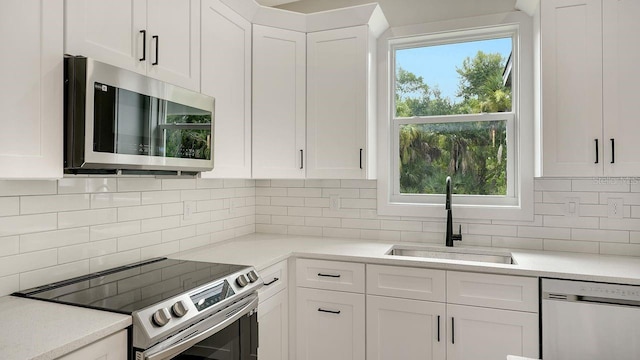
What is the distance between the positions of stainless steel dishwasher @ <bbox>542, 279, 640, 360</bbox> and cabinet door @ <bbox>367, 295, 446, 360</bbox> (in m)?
0.51

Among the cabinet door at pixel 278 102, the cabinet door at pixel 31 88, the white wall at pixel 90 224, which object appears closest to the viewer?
the cabinet door at pixel 31 88

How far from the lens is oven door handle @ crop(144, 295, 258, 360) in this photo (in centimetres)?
131

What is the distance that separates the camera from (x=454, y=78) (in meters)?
2.81

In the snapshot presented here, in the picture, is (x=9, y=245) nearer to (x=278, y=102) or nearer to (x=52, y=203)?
(x=52, y=203)

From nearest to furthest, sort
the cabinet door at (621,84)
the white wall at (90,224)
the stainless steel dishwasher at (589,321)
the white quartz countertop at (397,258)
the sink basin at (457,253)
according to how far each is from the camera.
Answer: the white wall at (90,224) < the stainless steel dishwasher at (589,321) < the white quartz countertop at (397,258) < the cabinet door at (621,84) < the sink basin at (457,253)

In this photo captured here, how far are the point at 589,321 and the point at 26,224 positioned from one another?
2533mm

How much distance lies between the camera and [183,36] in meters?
1.97

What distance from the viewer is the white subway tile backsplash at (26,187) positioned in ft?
4.90

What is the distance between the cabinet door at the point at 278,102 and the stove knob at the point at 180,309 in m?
1.20

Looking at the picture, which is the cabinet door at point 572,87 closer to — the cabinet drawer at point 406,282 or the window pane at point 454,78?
the window pane at point 454,78

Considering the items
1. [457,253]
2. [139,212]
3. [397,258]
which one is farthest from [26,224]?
[457,253]

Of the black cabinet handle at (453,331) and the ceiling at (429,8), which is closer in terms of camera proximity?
the black cabinet handle at (453,331)

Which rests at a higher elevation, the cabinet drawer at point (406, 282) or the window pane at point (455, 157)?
the window pane at point (455, 157)

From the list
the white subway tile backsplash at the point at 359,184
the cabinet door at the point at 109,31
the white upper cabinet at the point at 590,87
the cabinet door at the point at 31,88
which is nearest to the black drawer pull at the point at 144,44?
the cabinet door at the point at 109,31
